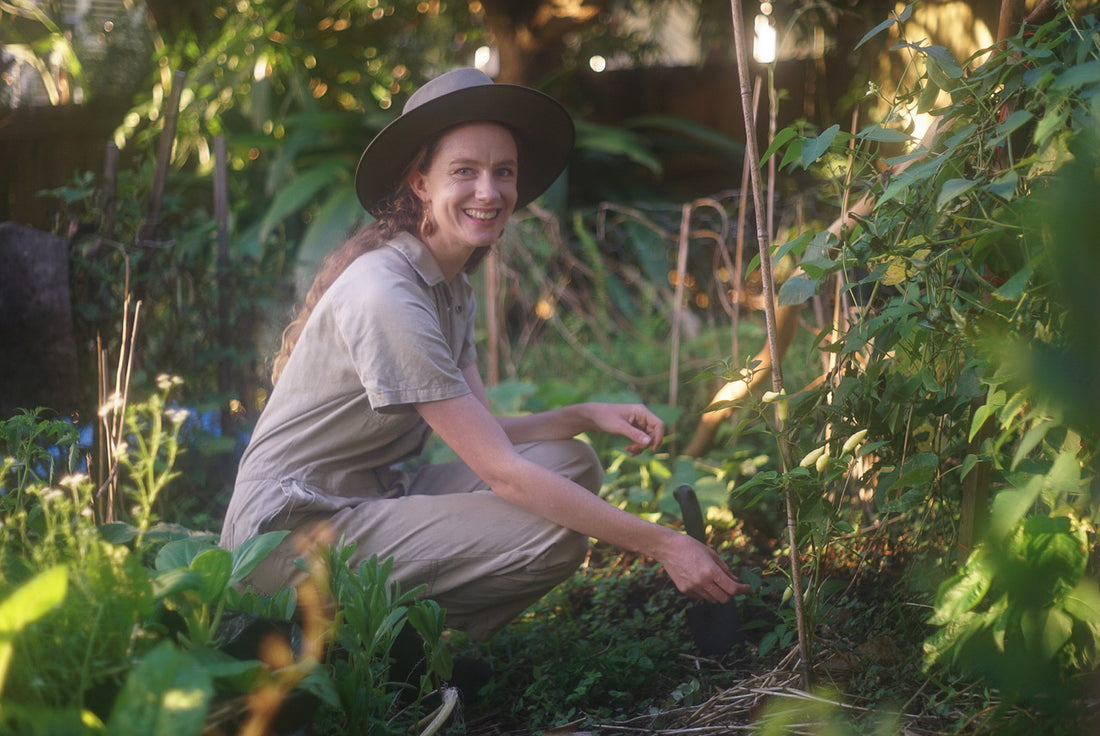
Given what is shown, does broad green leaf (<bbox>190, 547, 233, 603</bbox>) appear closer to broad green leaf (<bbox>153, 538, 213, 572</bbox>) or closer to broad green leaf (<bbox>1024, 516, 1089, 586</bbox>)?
broad green leaf (<bbox>153, 538, 213, 572</bbox>)

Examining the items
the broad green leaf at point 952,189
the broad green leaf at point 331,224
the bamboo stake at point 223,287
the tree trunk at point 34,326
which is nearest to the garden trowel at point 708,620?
the broad green leaf at point 952,189

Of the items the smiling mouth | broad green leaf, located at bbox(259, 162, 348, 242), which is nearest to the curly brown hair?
the smiling mouth

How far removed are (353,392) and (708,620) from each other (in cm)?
85

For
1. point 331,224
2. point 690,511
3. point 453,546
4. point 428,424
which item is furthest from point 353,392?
point 331,224

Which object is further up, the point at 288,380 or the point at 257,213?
the point at 257,213

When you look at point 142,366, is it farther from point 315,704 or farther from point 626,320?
point 626,320

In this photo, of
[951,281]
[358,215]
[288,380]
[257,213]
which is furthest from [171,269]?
[257,213]

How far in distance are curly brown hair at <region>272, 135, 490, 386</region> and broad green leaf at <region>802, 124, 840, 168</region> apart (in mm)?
970

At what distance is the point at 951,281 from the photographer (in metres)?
1.61

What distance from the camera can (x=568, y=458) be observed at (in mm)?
2254

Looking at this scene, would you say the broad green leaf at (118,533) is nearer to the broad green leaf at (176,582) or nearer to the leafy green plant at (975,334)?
the broad green leaf at (176,582)

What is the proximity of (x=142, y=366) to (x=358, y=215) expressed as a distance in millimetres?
2370

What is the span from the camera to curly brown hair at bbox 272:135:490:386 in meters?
2.18

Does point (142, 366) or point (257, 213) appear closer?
point (142, 366)
